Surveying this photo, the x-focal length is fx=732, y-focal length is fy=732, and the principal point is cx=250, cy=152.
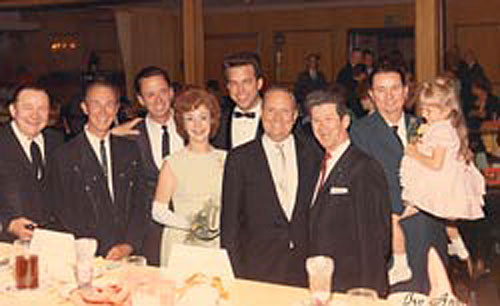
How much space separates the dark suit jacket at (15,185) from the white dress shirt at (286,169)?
1300mm

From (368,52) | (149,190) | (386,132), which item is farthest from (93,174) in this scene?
(368,52)

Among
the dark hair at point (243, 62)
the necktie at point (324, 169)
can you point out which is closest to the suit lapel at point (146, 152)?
the dark hair at point (243, 62)

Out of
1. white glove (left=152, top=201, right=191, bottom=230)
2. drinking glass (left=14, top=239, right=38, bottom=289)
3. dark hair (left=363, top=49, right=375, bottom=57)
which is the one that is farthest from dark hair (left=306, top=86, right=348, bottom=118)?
dark hair (left=363, top=49, right=375, bottom=57)

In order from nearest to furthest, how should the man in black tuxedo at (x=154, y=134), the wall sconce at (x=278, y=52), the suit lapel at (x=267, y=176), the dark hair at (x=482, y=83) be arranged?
the suit lapel at (x=267, y=176) < the man in black tuxedo at (x=154, y=134) < the dark hair at (x=482, y=83) < the wall sconce at (x=278, y=52)

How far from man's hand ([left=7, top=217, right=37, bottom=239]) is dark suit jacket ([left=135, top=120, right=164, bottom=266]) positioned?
58 centimetres

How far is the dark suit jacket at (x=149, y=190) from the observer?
3.74m

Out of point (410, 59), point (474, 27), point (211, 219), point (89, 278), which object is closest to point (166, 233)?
point (211, 219)

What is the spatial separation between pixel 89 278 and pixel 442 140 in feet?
5.70

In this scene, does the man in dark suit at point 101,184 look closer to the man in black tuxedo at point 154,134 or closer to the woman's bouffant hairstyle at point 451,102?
the man in black tuxedo at point 154,134

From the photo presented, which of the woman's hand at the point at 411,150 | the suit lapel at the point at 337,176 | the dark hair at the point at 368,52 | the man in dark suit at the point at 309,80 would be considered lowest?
the suit lapel at the point at 337,176

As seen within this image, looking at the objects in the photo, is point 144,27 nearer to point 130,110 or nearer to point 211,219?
point 130,110

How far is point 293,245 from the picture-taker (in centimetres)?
328

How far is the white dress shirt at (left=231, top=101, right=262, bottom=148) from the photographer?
369cm

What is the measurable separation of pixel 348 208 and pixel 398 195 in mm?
554
